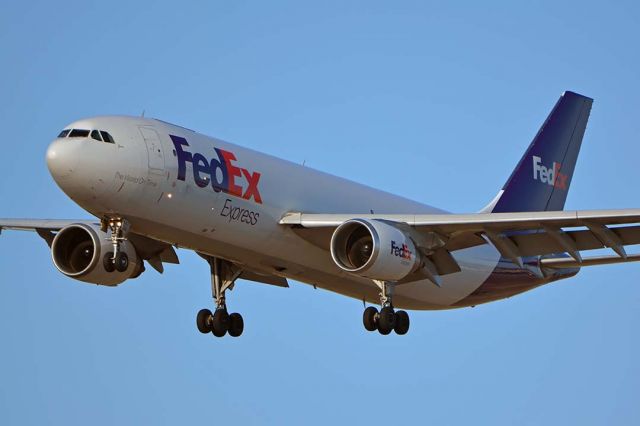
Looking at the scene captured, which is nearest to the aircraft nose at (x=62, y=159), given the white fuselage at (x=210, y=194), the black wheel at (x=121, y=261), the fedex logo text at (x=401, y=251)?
the white fuselage at (x=210, y=194)

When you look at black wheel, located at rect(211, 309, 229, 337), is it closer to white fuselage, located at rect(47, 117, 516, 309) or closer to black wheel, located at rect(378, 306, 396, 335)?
white fuselage, located at rect(47, 117, 516, 309)

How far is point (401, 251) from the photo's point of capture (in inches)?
1425

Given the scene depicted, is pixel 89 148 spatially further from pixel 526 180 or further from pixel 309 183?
pixel 526 180

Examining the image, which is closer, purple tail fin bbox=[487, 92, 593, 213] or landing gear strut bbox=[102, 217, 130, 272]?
landing gear strut bbox=[102, 217, 130, 272]

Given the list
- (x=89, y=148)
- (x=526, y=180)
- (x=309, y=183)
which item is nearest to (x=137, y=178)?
(x=89, y=148)

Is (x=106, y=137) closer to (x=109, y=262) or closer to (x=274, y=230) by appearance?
(x=109, y=262)

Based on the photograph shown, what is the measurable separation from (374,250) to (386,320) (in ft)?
8.32

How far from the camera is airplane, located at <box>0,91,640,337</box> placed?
33.9m

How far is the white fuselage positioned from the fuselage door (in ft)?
0.08

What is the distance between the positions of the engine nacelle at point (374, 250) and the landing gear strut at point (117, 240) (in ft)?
18.1

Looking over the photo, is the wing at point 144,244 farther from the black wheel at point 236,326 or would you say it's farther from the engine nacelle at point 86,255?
the black wheel at point 236,326

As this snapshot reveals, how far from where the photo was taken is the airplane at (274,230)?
33.9 meters

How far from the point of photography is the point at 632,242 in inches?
1449

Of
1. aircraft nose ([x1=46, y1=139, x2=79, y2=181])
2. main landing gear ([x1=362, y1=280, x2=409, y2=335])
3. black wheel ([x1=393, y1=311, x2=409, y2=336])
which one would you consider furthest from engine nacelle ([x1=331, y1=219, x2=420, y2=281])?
aircraft nose ([x1=46, y1=139, x2=79, y2=181])
